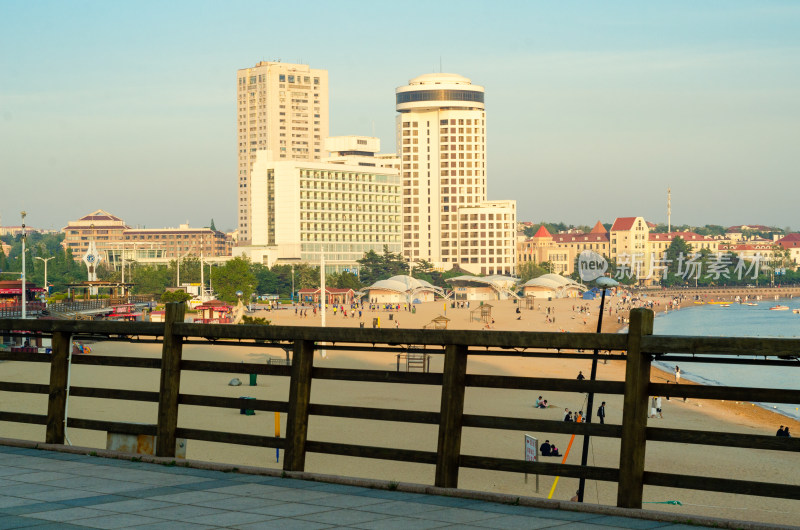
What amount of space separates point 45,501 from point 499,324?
361ft

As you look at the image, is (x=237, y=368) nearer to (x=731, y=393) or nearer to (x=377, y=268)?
(x=731, y=393)

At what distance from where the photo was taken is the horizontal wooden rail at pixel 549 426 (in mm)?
6465

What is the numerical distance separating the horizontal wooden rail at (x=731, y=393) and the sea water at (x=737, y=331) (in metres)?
0.30

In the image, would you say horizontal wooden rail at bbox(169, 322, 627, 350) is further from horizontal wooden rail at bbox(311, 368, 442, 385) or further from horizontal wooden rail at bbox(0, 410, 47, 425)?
horizontal wooden rail at bbox(0, 410, 47, 425)

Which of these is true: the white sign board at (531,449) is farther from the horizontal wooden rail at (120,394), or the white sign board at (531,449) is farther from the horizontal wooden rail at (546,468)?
the horizontal wooden rail at (546,468)

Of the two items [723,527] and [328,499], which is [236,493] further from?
[723,527]

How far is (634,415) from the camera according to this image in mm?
6453

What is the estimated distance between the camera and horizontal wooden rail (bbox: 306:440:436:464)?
7.19 meters

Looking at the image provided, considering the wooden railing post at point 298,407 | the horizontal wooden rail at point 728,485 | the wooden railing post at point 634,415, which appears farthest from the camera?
the wooden railing post at point 298,407

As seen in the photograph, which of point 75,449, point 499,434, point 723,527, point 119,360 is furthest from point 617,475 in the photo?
point 499,434

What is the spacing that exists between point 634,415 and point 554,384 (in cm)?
61

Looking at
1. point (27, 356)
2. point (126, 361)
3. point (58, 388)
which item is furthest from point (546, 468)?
point (27, 356)

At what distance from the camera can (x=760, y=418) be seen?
45219mm

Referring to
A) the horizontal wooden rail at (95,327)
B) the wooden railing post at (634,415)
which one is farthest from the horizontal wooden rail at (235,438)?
the wooden railing post at (634,415)
